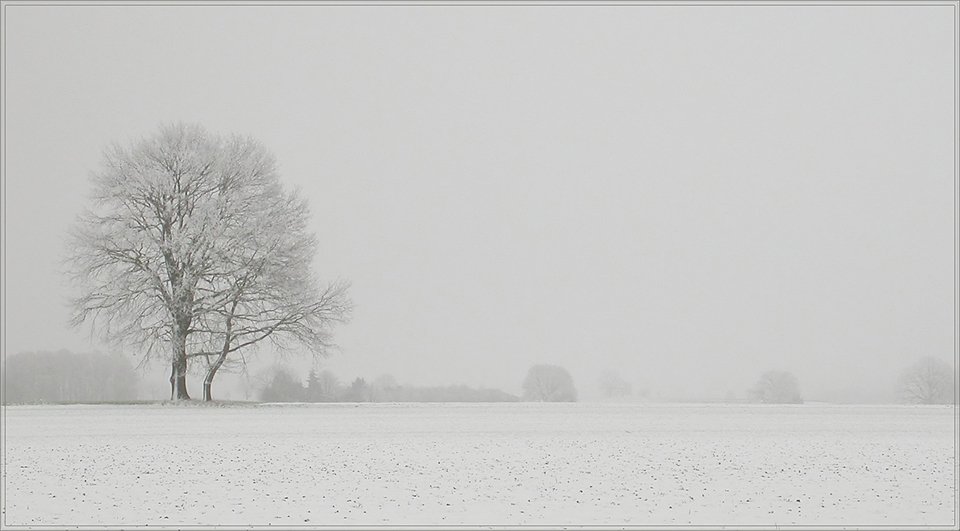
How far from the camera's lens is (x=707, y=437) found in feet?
62.8

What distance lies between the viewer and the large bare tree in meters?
32.3

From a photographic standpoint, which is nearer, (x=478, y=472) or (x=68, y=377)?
(x=478, y=472)

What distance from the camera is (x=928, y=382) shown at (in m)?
48.6

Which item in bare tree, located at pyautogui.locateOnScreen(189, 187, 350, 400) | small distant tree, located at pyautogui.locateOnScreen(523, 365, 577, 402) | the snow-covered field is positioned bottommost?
small distant tree, located at pyautogui.locateOnScreen(523, 365, 577, 402)

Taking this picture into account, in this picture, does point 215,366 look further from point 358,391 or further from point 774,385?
point 774,385

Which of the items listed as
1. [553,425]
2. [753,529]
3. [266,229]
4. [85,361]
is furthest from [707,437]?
[85,361]

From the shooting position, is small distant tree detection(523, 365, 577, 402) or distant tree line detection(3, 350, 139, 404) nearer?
distant tree line detection(3, 350, 139, 404)

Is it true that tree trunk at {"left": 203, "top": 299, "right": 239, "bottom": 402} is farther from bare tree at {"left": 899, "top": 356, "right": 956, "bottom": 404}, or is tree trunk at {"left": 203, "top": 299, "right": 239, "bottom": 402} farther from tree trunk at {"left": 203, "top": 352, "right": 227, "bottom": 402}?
bare tree at {"left": 899, "top": 356, "right": 956, "bottom": 404}

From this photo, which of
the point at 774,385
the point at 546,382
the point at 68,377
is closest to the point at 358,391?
the point at 68,377

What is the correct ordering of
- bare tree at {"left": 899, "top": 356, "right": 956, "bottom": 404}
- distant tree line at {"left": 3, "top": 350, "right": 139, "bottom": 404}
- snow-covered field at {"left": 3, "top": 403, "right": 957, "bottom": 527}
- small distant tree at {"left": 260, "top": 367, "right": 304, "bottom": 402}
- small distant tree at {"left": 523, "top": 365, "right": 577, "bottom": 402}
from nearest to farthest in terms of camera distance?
1. snow-covered field at {"left": 3, "top": 403, "right": 957, "bottom": 527}
2. distant tree line at {"left": 3, "top": 350, "right": 139, "bottom": 404}
3. small distant tree at {"left": 260, "top": 367, "right": 304, "bottom": 402}
4. bare tree at {"left": 899, "top": 356, "right": 956, "bottom": 404}
5. small distant tree at {"left": 523, "top": 365, "right": 577, "bottom": 402}

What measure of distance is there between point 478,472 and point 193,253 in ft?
75.7

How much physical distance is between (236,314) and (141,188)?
723cm

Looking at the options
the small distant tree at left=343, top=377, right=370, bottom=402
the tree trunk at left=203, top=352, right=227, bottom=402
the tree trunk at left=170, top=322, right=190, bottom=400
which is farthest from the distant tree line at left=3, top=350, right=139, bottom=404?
the small distant tree at left=343, top=377, right=370, bottom=402

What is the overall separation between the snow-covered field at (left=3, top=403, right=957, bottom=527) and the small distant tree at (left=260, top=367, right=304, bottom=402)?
554 inches
